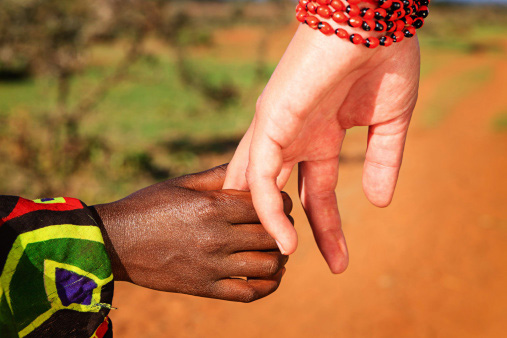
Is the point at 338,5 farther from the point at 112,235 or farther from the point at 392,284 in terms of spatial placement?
the point at 392,284

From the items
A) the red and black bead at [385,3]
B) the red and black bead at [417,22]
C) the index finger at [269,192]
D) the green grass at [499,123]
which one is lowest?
the green grass at [499,123]

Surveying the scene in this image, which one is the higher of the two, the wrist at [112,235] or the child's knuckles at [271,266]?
the wrist at [112,235]

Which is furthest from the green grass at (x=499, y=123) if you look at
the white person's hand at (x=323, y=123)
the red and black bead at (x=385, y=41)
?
the red and black bead at (x=385, y=41)

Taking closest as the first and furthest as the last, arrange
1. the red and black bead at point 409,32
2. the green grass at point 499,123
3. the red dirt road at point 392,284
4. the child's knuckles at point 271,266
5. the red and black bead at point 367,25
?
the red and black bead at point 367,25
the red and black bead at point 409,32
the child's knuckles at point 271,266
the red dirt road at point 392,284
the green grass at point 499,123

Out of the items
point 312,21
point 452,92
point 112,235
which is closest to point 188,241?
point 112,235

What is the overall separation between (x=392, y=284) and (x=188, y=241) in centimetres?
327

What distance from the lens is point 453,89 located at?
A: 15406mm

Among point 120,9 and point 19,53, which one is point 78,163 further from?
point 120,9

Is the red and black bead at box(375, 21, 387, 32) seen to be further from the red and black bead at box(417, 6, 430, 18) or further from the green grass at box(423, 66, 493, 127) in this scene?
the green grass at box(423, 66, 493, 127)

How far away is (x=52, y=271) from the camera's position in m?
1.41

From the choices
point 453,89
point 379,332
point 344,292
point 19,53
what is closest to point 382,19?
point 379,332

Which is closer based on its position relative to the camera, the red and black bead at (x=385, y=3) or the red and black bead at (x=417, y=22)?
the red and black bead at (x=385, y=3)

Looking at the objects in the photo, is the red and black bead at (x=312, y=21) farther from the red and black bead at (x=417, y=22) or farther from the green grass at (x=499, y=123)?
the green grass at (x=499, y=123)

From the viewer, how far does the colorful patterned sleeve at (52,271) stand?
4.36 ft
